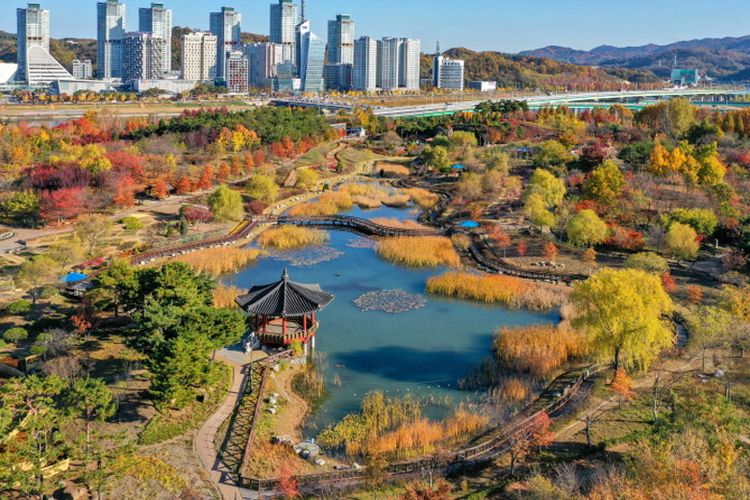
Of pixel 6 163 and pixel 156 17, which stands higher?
pixel 156 17

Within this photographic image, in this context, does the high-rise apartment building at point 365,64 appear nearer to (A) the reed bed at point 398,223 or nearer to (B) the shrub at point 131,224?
(A) the reed bed at point 398,223

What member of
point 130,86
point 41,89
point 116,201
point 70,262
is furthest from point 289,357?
point 130,86

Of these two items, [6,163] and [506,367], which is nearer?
[506,367]

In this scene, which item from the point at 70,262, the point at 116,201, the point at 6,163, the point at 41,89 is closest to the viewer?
the point at 70,262

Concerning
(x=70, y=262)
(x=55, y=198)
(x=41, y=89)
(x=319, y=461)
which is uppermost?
(x=41, y=89)

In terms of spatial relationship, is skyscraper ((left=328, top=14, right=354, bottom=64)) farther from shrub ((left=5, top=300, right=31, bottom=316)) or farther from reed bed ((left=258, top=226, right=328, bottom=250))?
shrub ((left=5, top=300, right=31, bottom=316))

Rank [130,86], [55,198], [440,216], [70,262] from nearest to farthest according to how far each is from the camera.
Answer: [70,262] → [55,198] → [440,216] → [130,86]

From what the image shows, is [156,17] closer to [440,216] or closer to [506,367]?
[440,216]
